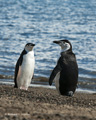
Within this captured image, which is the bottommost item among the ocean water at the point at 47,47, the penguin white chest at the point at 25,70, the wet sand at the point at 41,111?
the ocean water at the point at 47,47

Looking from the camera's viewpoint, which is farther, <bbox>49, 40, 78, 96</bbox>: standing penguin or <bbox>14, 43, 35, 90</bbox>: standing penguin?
<bbox>14, 43, 35, 90</bbox>: standing penguin

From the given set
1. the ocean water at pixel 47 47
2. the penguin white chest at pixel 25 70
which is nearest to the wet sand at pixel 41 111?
the penguin white chest at pixel 25 70

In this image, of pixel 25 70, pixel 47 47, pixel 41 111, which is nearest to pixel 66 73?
pixel 25 70

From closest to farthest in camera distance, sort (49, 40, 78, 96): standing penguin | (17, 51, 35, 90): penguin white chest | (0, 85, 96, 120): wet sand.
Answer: (0, 85, 96, 120): wet sand
(49, 40, 78, 96): standing penguin
(17, 51, 35, 90): penguin white chest

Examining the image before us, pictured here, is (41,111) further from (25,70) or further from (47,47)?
(47,47)

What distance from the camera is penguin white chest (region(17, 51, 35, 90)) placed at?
10.8 meters

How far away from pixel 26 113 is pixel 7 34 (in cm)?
1926

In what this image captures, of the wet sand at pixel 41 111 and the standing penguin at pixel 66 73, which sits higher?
the wet sand at pixel 41 111

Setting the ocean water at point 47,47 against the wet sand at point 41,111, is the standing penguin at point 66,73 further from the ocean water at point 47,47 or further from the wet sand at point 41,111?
the ocean water at point 47,47

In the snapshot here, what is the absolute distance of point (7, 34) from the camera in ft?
82.3

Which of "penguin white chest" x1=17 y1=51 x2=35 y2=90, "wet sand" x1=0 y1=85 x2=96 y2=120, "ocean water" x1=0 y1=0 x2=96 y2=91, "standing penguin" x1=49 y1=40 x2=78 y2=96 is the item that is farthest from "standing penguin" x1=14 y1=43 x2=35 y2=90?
"wet sand" x1=0 y1=85 x2=96 y2=120

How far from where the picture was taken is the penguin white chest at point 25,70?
10805mm

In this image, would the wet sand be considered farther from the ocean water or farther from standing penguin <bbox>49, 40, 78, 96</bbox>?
the ocean water

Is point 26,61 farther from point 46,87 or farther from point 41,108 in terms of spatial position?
point 41,108
